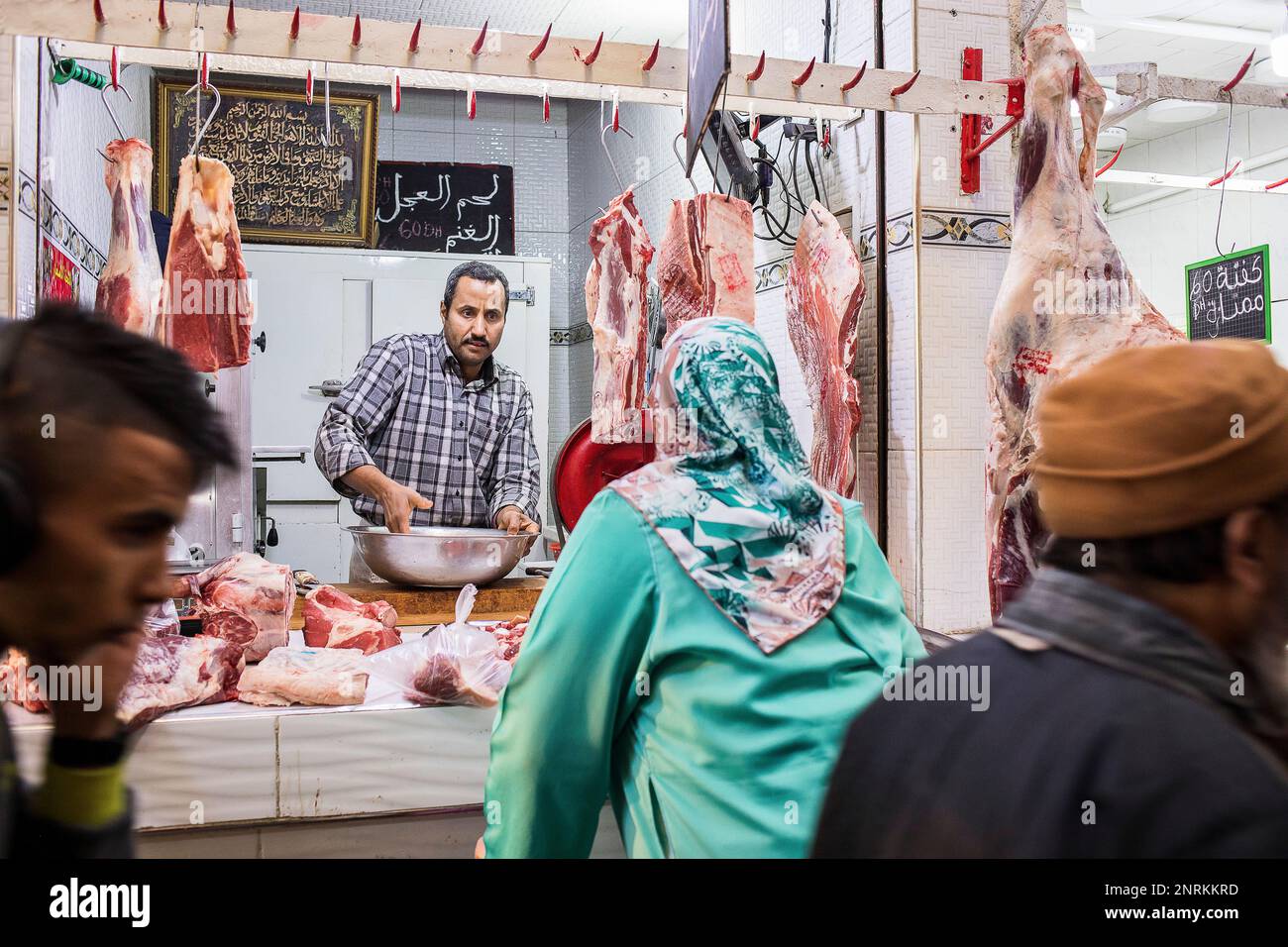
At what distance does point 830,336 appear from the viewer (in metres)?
3.22

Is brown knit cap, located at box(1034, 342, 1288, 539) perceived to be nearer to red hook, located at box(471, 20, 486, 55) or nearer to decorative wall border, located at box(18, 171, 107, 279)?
red hook, located at box(471, 20, 486, 55)

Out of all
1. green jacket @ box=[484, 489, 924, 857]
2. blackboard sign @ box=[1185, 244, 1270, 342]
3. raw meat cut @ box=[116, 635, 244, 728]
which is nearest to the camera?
green jacket @ box=[484, 489, 924, 857]

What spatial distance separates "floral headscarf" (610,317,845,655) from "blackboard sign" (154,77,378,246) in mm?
4929

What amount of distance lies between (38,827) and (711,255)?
2851mm

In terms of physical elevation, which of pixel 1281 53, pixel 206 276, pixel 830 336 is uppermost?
pixel 1281 53

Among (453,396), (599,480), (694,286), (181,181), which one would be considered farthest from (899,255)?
(181,181)

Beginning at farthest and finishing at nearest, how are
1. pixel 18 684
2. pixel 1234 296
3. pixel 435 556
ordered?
pixel 1234 296 < pixel 435 556 < pixel 18 684

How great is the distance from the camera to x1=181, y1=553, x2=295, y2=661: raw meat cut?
2186mm

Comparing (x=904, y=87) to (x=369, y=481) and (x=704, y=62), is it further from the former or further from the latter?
(x=369, y=481)

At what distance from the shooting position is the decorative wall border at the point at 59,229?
2715 mm

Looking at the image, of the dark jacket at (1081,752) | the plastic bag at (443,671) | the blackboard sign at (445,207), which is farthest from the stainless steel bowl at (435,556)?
the blackboard sign at (445,207)

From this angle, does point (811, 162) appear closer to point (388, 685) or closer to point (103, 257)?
point (388, 685)

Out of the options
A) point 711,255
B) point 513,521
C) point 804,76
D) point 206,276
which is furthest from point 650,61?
point 513,521

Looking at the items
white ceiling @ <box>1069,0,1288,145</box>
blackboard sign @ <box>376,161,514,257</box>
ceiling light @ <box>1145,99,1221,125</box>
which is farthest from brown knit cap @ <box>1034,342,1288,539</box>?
blackboard sign @ <box>376,161,514,257</box>
